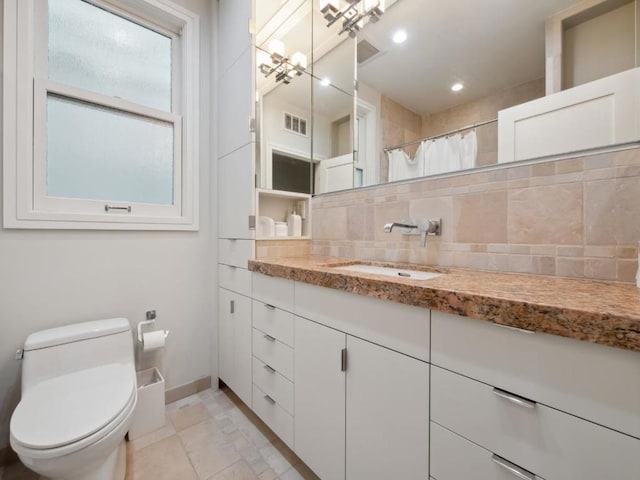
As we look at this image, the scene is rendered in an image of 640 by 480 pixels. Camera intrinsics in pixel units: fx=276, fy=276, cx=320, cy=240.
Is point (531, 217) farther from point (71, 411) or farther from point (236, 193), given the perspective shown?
point (71, 411)

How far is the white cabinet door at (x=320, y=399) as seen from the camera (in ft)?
3.28

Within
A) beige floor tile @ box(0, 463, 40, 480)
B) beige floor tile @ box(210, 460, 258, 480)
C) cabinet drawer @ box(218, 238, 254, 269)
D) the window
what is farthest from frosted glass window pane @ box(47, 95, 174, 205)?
beige floor tile @ box(210, 460, 258, 480)

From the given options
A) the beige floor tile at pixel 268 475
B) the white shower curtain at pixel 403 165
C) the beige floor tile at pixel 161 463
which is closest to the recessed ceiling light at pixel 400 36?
the white shower curtain at pixel 403 165

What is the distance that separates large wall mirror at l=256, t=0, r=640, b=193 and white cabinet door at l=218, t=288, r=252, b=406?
30.2 inches

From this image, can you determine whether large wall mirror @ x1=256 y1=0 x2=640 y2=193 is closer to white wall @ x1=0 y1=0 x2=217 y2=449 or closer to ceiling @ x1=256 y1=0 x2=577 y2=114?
ceiling @ x1=256 y1=0 x2=577 y2=114

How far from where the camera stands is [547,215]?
939 mm

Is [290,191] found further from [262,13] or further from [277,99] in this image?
[262,13]

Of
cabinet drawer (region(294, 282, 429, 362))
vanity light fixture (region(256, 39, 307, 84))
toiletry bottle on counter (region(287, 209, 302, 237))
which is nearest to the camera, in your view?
cabinet drawer (region(294, 282, 429, 362))

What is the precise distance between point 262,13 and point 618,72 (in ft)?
5.67

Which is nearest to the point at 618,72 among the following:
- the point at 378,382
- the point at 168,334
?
the point at 378,382

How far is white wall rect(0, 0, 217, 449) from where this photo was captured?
4.26 feet

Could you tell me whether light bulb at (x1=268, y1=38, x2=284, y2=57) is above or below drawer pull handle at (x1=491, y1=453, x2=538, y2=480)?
above

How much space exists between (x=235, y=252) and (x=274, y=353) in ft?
2.21

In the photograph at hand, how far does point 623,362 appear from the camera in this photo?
0.47 m
